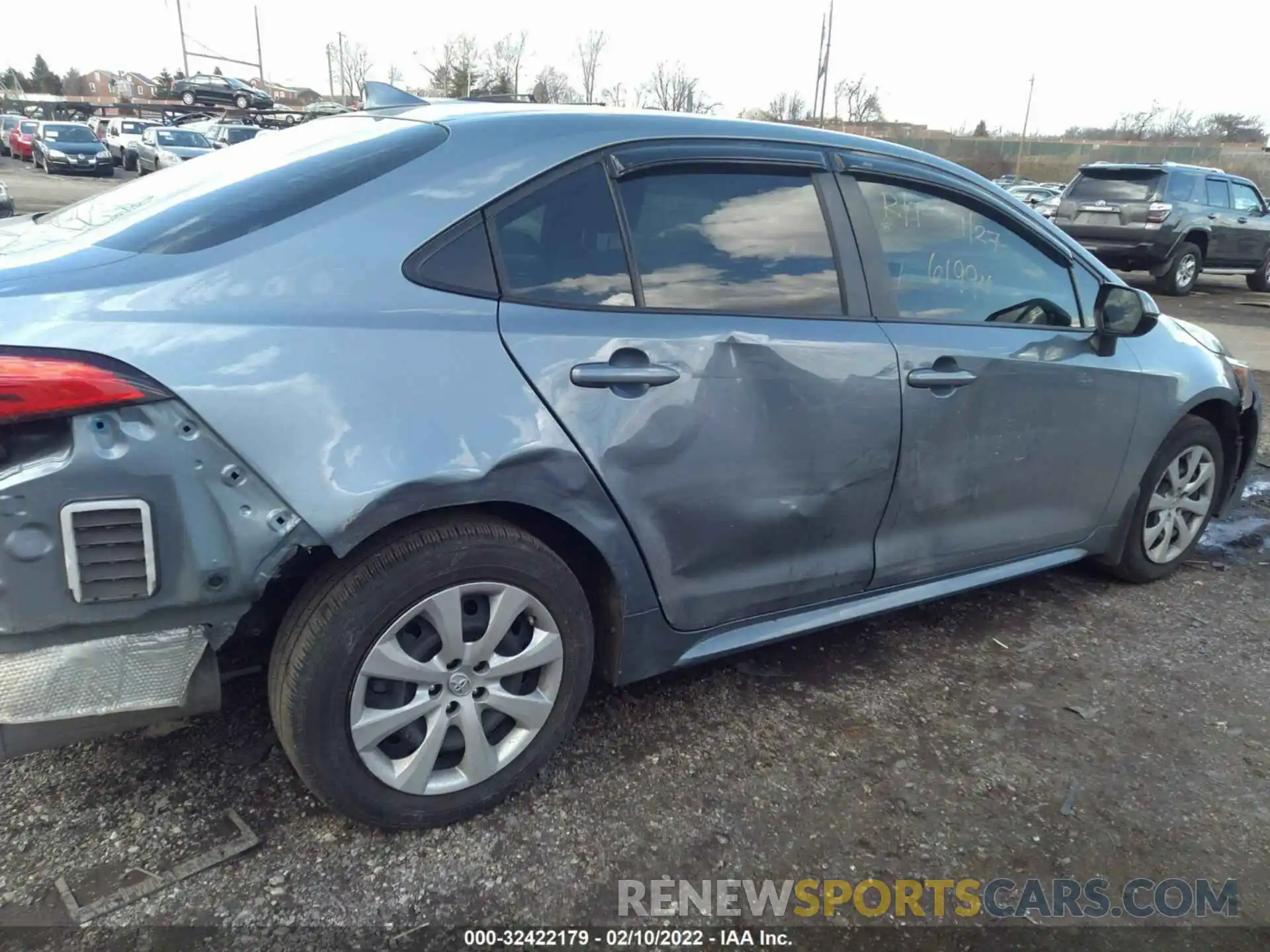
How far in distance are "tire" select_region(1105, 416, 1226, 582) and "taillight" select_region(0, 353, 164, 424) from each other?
3.52m

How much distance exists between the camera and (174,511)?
6.05ft

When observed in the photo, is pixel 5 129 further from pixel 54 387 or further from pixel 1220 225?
pixel 54 387

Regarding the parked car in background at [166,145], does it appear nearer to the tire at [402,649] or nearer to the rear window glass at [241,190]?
the rear window glass at [241,190]

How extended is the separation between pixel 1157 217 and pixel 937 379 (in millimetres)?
12776

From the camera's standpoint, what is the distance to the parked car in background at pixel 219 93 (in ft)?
137

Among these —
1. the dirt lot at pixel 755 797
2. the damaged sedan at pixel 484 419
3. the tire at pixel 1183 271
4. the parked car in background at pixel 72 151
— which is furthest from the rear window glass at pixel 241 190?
the parked car in background at pixel 72 151

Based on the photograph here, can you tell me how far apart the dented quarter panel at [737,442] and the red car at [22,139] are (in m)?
38.4

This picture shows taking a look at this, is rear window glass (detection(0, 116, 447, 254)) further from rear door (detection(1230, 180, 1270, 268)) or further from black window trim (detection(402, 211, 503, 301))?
rear door (detection(1230, 180, 1270, 268))

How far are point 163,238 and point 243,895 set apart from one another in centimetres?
146

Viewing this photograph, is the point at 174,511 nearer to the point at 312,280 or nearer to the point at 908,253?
the point at 312,280

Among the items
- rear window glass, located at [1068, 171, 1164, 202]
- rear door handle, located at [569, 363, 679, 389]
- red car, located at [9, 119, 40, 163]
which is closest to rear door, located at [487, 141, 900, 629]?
rear door handle, located at [569, 363, 679, 389]

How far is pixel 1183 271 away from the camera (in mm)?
14031

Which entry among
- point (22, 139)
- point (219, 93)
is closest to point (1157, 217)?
point (22, 139)

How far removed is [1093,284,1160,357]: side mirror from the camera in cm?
330
